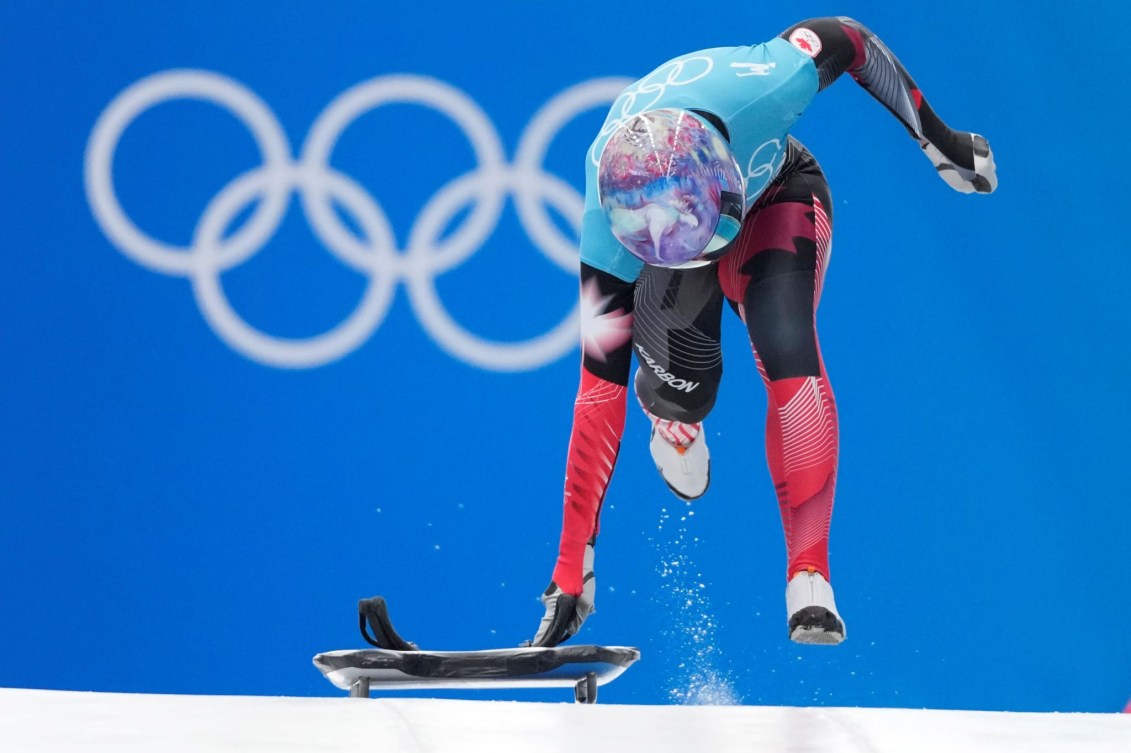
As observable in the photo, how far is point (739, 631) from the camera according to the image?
5.68 metres

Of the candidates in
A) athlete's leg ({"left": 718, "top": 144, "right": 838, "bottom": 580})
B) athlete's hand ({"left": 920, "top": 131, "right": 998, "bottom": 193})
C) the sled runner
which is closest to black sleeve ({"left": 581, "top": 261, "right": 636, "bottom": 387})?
athlete's leg ({"left": 718, "top": 144, "right": 838, "bottom": 580})

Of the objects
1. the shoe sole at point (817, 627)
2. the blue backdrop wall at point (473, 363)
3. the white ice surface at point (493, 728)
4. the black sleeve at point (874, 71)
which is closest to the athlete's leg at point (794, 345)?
the shoe sole at point (817, 627)

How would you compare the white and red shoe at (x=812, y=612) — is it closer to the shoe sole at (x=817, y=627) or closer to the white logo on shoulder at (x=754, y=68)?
the shoe sole at (x=817, y=627)

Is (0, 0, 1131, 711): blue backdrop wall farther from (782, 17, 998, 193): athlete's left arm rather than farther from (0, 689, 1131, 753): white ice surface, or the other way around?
(0, 689, 1131, 753): white ice surface

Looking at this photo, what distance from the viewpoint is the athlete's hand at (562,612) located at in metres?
3.61

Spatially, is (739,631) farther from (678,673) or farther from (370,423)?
(370,423)

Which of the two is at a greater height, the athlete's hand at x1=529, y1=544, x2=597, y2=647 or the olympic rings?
the olympic rings

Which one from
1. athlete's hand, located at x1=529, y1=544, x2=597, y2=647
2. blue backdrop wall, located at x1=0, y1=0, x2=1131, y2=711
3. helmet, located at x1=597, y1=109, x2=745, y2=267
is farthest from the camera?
blue backdrop wall, located at x1=0, y1=0, x2=1131, y2=711

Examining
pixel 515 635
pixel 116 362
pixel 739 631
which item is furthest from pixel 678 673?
pixel 116 362

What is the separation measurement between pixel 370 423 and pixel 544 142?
4.57 ft

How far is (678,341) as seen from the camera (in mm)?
3557

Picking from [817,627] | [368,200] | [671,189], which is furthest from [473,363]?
[817,627]

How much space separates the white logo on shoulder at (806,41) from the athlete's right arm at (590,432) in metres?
0.72

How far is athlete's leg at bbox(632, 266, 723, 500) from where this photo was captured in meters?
3.53
